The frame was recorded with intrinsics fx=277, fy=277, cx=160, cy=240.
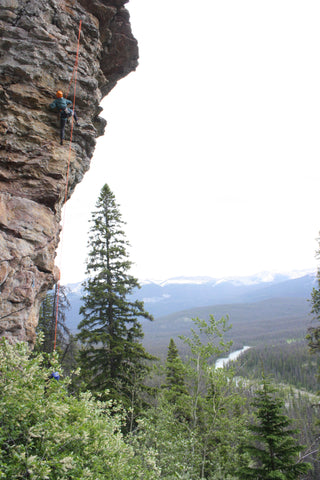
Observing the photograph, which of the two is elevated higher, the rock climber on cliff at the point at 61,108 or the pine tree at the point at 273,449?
the rock climber on cliff at the point at 61,108

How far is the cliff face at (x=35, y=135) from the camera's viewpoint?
8.44m

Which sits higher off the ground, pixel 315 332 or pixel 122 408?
pixel 315 332

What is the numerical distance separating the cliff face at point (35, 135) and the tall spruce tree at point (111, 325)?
217 inches

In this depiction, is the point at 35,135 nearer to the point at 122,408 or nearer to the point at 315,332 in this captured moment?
the point at 122,408

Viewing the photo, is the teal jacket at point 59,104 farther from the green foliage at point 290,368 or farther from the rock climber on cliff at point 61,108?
the green foliage at point 290,368

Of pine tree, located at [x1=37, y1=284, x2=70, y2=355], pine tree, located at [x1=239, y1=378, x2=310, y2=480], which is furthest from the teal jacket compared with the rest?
pine tree, located at [x1=239, y1=378, x2=310, y2=480]

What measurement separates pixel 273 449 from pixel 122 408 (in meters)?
6.66

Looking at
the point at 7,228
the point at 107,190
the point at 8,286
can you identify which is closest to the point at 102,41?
the point at 107,190

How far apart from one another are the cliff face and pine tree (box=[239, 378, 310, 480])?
899 centimetres

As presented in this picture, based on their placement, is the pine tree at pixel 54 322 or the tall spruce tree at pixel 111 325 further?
the pine tree at pixel 54 322

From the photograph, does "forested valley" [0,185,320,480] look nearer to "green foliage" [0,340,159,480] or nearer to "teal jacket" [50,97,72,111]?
"green foliage" [0,340,159,480]

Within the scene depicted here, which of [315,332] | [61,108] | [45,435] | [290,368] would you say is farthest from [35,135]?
[290,368]

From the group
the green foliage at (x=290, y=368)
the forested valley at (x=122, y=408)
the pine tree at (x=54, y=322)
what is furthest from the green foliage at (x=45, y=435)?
the green foliage at (x=290, y=368)

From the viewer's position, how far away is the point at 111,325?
15.2 metres
